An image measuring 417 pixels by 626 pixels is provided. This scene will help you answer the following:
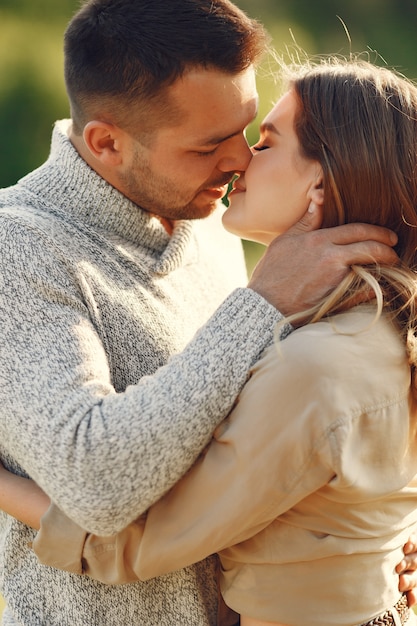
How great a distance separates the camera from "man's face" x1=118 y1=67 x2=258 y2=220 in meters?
1.89

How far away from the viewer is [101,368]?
157 cm

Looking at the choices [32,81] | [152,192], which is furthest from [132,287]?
[32,81]

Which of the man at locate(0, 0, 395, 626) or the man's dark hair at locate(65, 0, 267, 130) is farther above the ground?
the man's dark hair at locate(65, 0, 267, 130)

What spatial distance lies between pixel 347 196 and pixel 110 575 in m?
0.81

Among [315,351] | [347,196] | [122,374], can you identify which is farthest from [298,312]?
[122,374]

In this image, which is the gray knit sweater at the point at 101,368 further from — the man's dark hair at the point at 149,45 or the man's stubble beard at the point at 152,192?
the man's dark hair at the point at 149,45

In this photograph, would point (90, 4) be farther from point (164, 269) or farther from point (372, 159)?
point (372, 159)

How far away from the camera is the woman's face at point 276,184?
5.59ft

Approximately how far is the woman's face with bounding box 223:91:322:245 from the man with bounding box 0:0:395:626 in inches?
3.1

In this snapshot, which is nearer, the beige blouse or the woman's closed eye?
the beige blouse

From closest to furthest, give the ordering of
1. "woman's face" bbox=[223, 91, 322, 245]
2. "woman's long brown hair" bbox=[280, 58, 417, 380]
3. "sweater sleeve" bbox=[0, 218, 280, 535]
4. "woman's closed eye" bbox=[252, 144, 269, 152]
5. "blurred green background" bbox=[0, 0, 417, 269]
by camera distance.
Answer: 1. "sweater sleeve" bbox=[0, 218, 280, 535]
2. "woman's long brown hair" bbox=[280, 58, 417, 380]
3. "woman's face" bbox=[223, 91, 322, 245]
4. "woman's closed eye" bbox=[252, 144, 269, 152]
5. "blurred green background" bbox=[0, 0, 417, 269]

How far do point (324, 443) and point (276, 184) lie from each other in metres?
0.57

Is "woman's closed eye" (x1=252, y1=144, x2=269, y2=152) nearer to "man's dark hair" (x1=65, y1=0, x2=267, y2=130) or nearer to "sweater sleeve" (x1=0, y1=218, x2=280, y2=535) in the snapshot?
"man's dark hair" (x1=65, y1=0, x2=267, y2=130)

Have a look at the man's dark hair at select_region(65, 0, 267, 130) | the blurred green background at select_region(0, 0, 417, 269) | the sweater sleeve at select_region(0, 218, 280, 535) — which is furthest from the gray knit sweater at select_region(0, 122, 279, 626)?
the blurred green background at select_region(0, 0, 417, 269)
